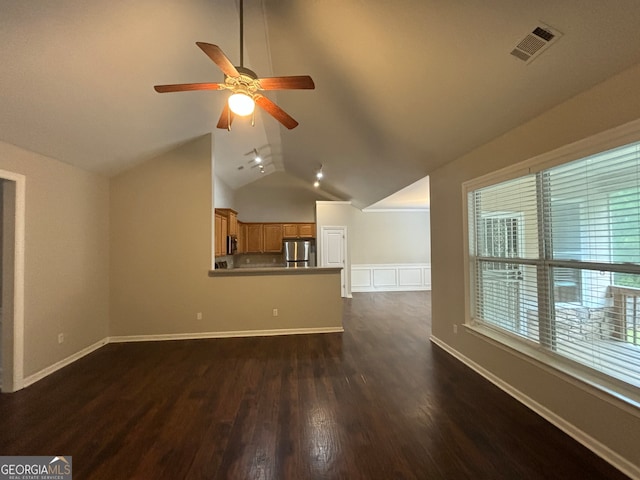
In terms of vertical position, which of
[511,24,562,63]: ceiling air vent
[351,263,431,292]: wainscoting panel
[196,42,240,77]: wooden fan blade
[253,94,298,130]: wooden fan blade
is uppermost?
[511,24,562,63]: ceiling air vent

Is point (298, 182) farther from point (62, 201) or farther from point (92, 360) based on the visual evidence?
point (92, 360)

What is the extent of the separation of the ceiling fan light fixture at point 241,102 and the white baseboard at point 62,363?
3527mm

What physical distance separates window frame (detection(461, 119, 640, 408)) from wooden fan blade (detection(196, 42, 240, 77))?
2.47 meters

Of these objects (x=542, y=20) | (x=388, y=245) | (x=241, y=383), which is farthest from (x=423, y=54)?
(x=388, y=245)

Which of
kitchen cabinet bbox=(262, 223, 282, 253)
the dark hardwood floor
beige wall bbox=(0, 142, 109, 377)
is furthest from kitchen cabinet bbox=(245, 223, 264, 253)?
the dark hardwood floor

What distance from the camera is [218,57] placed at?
1708 mm

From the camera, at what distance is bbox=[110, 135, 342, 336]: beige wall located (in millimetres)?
4230

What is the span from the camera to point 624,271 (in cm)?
175

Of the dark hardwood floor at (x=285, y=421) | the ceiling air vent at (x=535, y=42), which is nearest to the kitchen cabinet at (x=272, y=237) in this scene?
the dark hardwood floor at (x=285, y=421)

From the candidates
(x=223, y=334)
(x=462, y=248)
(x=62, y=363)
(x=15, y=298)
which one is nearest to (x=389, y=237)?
(x=462, y=248)

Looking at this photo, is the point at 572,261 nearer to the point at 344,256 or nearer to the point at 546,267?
the point at 546,267

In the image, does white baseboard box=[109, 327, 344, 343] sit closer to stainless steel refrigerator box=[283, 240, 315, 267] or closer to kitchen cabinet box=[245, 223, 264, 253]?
stainless steel refrigerator box=[283, 240, 315, 267]

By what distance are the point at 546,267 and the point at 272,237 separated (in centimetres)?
643

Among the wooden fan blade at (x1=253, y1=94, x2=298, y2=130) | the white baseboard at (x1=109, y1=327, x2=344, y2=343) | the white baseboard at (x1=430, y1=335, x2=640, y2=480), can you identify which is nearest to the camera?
the white baseboard at (x1=430, y1=335, x2=640, y2=480)
